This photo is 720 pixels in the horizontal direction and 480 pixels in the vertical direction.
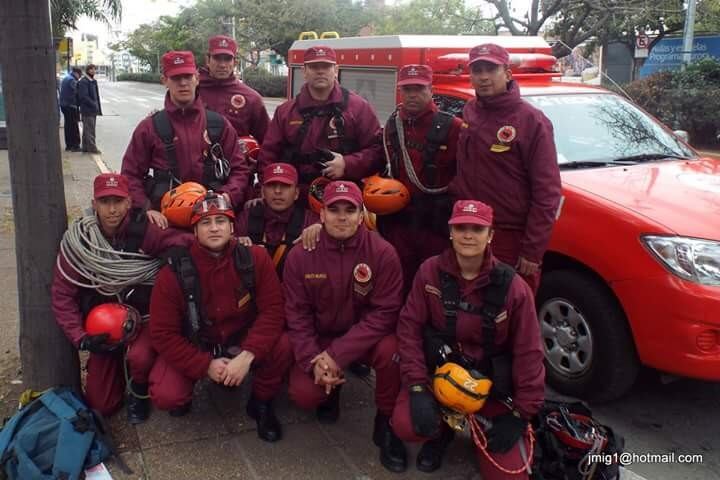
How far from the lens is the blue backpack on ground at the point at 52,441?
312 cm

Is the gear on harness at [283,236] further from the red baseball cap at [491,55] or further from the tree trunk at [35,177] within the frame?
the red baseball cap at [491,55]

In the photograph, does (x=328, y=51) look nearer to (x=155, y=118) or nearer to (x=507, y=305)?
(x=155, y=118)

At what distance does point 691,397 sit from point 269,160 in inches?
120

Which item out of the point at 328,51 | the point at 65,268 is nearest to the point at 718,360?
the point at 328,51

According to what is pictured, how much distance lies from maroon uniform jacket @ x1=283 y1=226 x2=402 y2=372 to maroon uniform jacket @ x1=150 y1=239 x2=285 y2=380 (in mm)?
103

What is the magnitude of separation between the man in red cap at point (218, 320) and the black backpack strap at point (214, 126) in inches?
35.3

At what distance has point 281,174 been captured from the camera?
4.17 m

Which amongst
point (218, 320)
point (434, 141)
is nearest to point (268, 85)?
point (434, 141)

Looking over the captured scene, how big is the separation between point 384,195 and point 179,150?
1305mm

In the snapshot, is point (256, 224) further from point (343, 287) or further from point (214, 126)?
point (343, 287)

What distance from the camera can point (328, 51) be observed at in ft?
14.3

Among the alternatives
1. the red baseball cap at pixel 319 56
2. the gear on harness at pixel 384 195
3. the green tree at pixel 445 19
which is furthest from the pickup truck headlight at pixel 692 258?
the green tree at pixel 445 19

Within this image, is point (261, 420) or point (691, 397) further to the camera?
point (691, 397)

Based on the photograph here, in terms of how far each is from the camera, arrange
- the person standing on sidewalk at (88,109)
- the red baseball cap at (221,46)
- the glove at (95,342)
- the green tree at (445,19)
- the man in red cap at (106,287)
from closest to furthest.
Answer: the glove at (95,342), the man in red cap at (106,287), the red baseball cap at (221,46), the person standing on sidewalk at (88,109), the green tree at (445,19)
